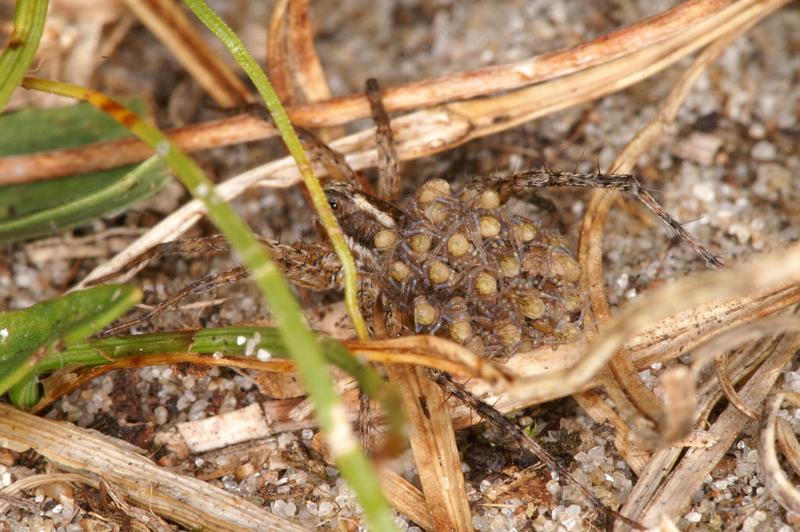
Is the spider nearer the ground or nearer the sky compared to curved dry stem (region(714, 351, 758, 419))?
nearer the sky

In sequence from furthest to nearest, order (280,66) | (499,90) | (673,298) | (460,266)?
(280,66) < (499,90) < (460,266) < (673,298)

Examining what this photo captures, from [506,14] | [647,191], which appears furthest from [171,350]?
[506,14]

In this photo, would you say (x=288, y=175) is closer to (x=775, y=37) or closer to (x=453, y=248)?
(x=453, y=248)

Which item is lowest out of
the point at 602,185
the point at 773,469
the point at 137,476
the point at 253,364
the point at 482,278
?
the point at 773,469

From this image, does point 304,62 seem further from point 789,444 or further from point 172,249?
point 789,444

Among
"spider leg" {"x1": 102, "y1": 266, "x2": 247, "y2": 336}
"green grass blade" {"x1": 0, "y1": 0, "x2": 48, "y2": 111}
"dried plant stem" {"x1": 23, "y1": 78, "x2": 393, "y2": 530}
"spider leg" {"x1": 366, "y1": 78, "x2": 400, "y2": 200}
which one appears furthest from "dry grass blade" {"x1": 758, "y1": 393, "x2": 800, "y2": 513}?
"green grass blade" {"x1": 0, "y1": 0, "x2": 48, "y2": 111}

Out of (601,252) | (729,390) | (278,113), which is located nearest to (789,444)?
(729,390)

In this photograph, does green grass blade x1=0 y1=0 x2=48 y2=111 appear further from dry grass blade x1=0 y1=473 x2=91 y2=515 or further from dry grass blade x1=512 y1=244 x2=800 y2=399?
dry grass blade x1=512 y1=244 x2=800 y2=399
